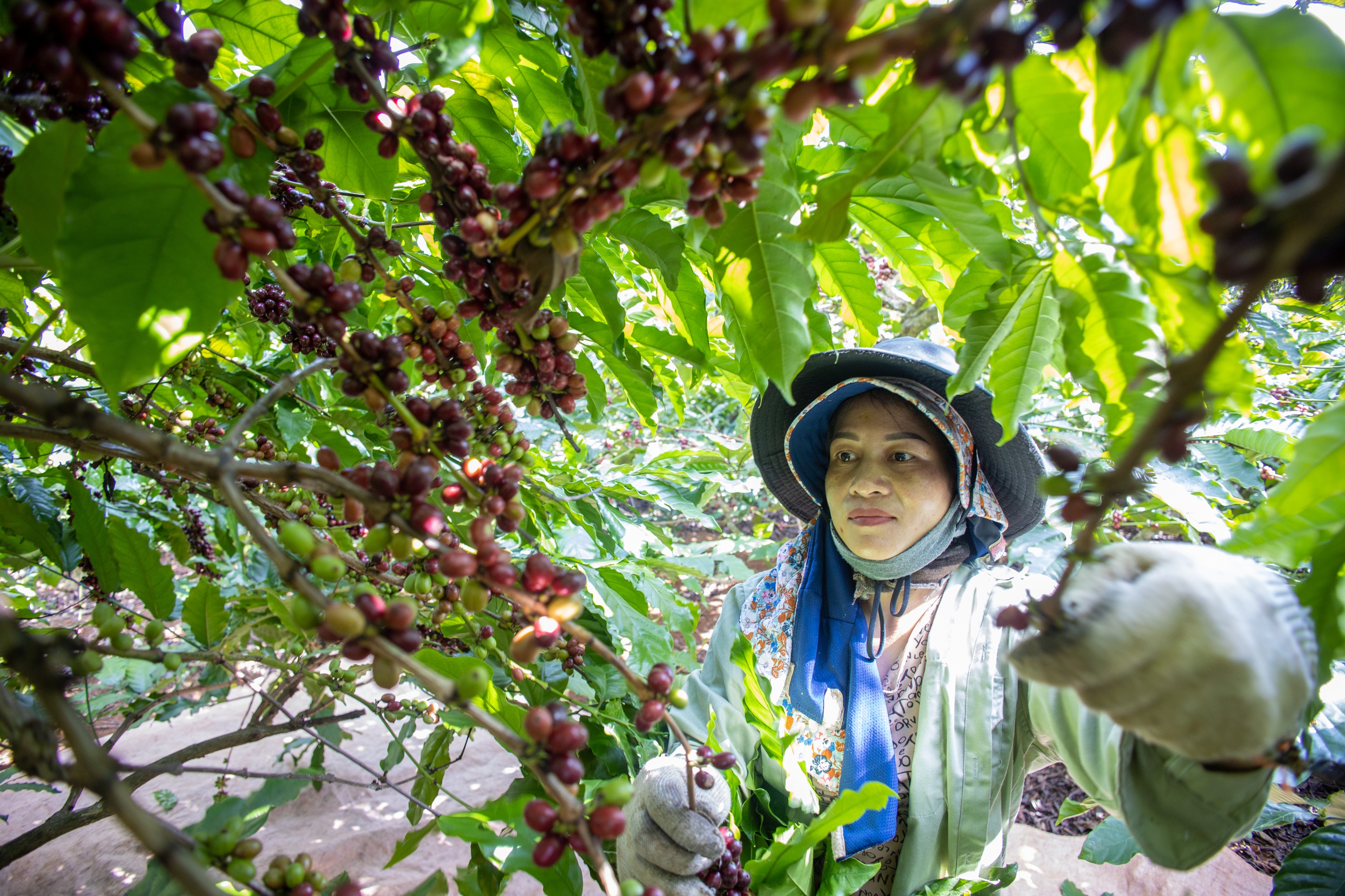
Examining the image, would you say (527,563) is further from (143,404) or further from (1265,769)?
(143,404)

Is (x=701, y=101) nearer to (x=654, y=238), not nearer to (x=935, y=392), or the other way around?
(x=654, y=238)

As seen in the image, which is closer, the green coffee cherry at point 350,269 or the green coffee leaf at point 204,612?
the green coffee cherry at point 350,269

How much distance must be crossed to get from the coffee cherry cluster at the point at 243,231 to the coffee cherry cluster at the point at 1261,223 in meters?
0.71

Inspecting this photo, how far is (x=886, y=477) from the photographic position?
6.26 feet

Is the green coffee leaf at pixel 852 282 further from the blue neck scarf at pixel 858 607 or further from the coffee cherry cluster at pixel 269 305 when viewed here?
the coffee cherry cluster at pixel 269 305

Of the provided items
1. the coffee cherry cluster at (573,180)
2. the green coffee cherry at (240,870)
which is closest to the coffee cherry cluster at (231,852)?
the green coffee cherry at (240,870)

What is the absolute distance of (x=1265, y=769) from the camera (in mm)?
815

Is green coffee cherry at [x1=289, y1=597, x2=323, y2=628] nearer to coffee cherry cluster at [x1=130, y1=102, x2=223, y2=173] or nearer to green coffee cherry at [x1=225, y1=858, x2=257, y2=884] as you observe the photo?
green coffee cherry at [x1=225, y1=858, x2=257, y2=884]

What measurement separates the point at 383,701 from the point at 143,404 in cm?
89

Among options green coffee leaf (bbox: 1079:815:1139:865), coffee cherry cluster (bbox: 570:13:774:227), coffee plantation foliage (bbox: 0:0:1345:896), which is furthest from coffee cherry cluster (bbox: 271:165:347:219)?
green coffee leaf (bbox: 1079:815:1139:865)

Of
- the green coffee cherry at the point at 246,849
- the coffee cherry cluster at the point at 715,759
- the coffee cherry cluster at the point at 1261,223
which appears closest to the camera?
the coffee cherry cluster at the point at 1261,223

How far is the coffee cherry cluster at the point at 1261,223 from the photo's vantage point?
1.19 feet

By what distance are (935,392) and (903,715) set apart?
99 centimetres

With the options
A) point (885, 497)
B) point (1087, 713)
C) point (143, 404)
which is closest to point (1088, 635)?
point (1087, 713)
